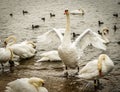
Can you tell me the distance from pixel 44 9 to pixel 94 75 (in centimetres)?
2516

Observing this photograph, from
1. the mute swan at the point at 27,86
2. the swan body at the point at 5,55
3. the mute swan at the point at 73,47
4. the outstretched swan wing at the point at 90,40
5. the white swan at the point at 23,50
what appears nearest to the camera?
the mute swan at the point at 27,86

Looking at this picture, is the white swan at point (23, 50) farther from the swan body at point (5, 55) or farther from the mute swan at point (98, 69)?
the mute swan at point (98, 69)

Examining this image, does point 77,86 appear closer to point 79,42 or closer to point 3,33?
point 79,42

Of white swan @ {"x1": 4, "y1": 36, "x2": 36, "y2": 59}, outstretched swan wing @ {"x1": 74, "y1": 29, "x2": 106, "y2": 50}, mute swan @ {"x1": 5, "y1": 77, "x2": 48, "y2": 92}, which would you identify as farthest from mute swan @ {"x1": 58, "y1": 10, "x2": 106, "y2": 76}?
mute swan @ {"x1": 5, "y1": 77, "x2": 48, "y2": 92}

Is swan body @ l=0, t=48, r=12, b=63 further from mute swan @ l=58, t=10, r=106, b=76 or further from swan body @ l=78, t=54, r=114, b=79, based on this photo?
swan body @ l=78, t=54, r=114, b=79

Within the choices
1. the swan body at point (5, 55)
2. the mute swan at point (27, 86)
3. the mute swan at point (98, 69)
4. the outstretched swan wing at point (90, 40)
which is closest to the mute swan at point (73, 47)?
the outstretched swan wing at point (90, 40)

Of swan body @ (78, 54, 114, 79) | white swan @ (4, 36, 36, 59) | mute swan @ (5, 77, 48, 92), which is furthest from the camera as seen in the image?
white swan @ (4, 36, 36, 59)

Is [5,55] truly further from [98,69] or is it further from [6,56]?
[98,69]

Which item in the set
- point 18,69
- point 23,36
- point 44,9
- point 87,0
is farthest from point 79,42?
point 87,0

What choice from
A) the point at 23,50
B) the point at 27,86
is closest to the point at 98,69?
the point at 27,86

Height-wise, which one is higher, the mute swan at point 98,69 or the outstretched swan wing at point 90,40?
the outstretched swan wing at point 90,40

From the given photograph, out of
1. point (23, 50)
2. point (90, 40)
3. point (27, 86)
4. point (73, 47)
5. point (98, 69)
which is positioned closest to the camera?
point (27, 86)

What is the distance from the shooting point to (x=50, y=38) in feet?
43.4

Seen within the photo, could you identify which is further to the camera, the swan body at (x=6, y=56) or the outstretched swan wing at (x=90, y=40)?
the swan body at (x=6, y=56)
